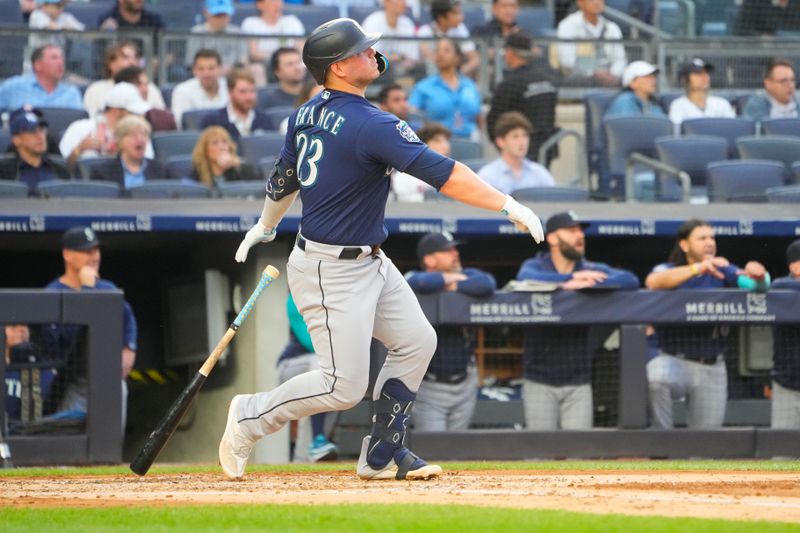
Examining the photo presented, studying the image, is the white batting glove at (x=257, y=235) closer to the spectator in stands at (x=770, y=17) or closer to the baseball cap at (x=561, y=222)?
the baseball cap at (x=561, y=222)

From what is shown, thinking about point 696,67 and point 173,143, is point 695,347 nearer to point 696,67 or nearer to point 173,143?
point 696,67

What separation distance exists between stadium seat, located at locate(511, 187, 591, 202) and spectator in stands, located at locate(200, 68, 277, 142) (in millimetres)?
2076

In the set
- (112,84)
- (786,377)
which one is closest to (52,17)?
(112,84)

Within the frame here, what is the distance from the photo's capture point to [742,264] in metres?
10.1

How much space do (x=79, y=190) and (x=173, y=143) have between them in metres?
1.01

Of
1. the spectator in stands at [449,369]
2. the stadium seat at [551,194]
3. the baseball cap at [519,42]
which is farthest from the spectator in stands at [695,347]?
the baseball cap at [519,42]

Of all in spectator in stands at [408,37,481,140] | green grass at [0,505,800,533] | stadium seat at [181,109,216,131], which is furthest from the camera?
spectator in stands at [408,37,481,140]

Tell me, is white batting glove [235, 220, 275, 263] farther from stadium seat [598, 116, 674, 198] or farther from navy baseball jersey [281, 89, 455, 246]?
stadium seat [598, 116, 674, 198]

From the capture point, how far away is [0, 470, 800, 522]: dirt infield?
4.52 meters

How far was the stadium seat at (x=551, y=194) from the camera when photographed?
9531mm

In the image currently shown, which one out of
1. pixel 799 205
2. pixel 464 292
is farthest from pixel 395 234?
pixel 799 205

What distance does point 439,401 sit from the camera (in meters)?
8.16

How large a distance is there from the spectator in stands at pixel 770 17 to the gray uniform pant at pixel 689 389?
5910mm

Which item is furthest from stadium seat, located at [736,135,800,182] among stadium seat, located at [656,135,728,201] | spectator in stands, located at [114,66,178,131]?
spectator in stands, located at [114,66,178,131]
